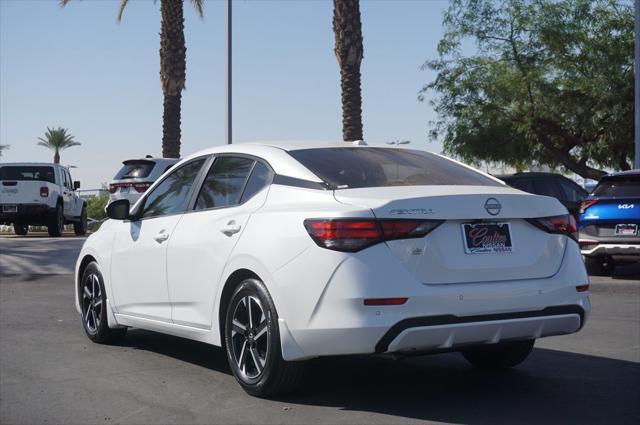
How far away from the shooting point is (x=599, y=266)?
51.2 ft

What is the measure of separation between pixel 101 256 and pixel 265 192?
2.52m

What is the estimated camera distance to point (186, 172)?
7.57 meters

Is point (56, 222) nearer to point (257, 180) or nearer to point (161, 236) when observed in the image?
point (161, 236)

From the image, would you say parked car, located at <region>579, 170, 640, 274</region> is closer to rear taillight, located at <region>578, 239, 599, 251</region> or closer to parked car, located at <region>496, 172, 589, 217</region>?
rear taillight, located at <region>578, 239, 599, 251</region>

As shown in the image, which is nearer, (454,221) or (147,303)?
(454,221)

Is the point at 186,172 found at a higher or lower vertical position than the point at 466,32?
lower

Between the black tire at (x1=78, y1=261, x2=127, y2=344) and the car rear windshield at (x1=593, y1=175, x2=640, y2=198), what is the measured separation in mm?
8590

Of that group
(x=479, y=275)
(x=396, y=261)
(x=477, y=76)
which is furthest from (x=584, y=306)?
(x=477, y=76)

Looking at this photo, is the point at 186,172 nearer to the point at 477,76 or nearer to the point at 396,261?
the point at 396,261

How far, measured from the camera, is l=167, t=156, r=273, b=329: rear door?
6.44m

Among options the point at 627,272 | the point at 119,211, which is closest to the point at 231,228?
the point at 119,211

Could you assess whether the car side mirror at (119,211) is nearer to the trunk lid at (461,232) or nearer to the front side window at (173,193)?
the front side window at (173,193)

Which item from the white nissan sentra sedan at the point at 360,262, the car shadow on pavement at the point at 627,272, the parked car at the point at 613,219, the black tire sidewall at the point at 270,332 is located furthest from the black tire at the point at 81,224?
the black tire sidewall at the point at 270,332

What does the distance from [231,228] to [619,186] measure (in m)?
9.55
